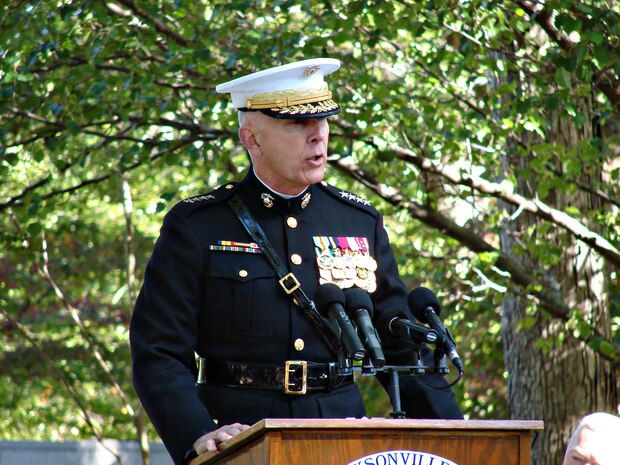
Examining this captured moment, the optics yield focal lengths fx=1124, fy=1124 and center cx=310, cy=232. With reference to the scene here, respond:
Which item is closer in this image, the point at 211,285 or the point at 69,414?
the point at 211,285

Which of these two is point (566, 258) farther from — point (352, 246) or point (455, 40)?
point (352, 246)

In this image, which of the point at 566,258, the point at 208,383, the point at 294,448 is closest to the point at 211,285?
the point at 208,383

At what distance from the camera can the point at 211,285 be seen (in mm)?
3445

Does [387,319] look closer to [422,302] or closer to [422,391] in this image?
[422,302]

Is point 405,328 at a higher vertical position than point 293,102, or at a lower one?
lower

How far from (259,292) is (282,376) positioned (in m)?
0.28

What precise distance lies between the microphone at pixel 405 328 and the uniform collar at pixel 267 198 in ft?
2.07

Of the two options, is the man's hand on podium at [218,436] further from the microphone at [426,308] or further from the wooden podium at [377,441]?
the microphone at [426,308]

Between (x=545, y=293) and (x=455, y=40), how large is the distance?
10.2 ft

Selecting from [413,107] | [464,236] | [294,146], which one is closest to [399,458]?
[294,146]

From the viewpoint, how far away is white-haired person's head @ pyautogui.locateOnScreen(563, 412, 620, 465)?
2723 mm

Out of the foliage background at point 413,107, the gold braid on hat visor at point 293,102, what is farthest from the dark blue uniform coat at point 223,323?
the foliage background at point 413,107

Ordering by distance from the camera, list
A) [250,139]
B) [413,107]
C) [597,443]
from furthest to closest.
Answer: [413,107]
[250,139]
[597,443]

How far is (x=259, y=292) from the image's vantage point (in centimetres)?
347
